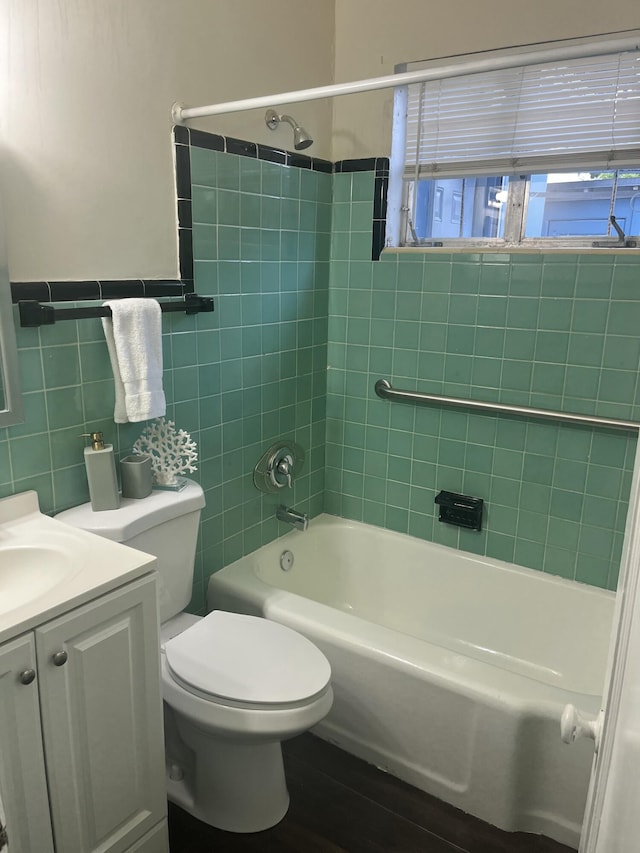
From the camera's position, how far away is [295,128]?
1996 mm

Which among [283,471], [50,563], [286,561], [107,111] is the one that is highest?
[107,111]

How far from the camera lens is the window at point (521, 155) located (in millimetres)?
1976

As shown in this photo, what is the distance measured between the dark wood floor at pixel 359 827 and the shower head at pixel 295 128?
1948mm

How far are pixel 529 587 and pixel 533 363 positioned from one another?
81cm

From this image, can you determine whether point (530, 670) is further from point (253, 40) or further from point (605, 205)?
point (253, 40)

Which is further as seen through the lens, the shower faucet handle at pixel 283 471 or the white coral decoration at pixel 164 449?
the shower faucet handle at pixel 283 471

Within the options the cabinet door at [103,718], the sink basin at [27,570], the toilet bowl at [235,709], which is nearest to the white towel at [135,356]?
the sink basin at [27,570]

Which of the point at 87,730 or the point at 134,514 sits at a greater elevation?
the point at 134,514

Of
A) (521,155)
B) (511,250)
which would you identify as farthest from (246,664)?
(521,155)

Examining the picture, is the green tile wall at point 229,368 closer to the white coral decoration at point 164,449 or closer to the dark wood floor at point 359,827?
the white coral decoration at point 164,449

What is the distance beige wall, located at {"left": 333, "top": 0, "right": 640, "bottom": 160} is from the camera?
1.89 m

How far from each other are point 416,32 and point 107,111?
1157 mm

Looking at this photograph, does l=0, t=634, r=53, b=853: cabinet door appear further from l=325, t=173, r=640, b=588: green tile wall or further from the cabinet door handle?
l=325, t=173, r=640, b=588: green tile wall

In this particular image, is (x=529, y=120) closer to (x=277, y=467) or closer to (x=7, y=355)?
(x=277, y=467)
